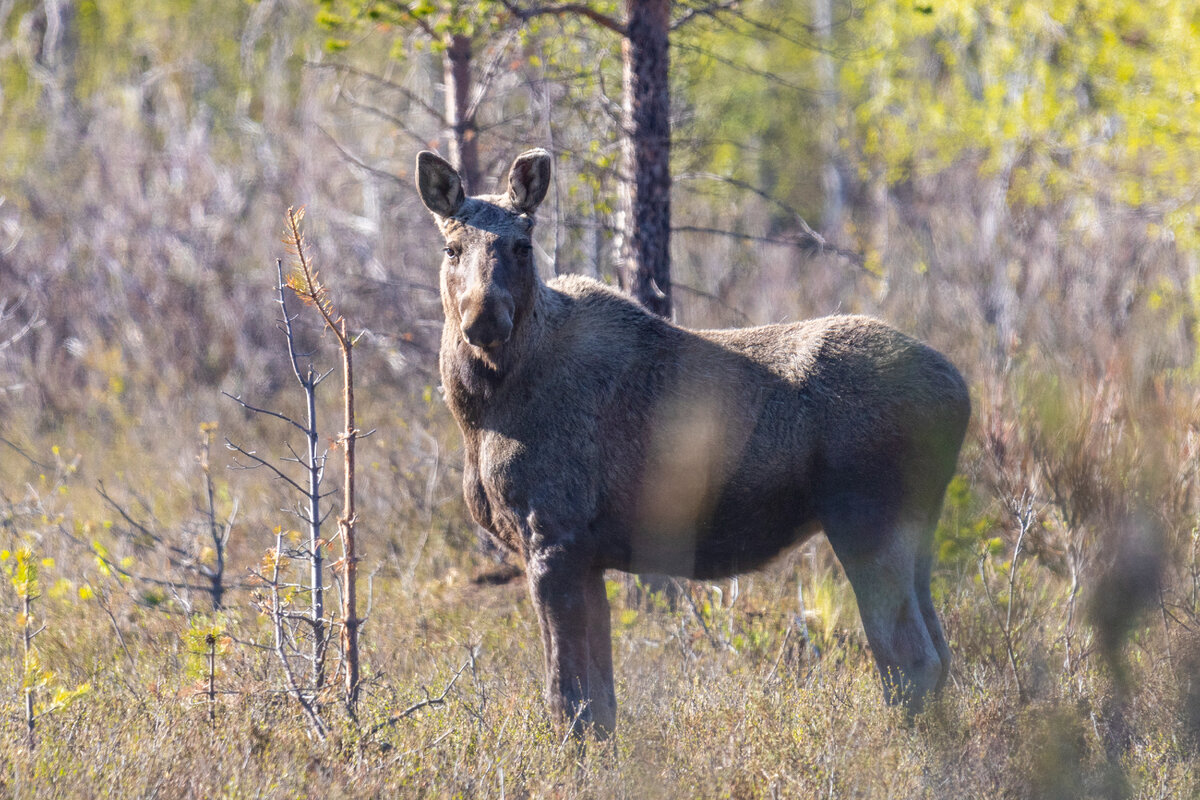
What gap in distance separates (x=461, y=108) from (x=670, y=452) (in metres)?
4.01

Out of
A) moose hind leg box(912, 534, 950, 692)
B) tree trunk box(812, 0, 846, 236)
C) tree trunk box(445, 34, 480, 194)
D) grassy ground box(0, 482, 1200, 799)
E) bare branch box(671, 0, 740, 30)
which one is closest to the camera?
grassy ground box(0, 482, 1200, 799)

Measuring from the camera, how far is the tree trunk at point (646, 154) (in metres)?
6.82

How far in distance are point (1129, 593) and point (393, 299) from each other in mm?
7798

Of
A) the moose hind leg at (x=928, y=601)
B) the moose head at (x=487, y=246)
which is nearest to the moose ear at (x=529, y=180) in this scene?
the moose head at (x=487, y=246)

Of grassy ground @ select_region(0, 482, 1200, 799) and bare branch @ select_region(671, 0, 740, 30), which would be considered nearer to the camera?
grassy ground @ select_region(0, 482, 1200, 799)

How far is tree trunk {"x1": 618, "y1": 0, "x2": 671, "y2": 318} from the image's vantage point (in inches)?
268

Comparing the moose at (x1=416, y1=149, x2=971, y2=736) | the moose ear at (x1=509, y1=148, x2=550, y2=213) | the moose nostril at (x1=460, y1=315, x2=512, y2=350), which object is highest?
the moose ear at (x1=509, y1=148, x2=550, y2=213)

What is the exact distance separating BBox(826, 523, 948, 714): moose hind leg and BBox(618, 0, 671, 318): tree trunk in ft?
7.62

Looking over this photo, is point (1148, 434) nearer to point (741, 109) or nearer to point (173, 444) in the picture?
point (173, 444)

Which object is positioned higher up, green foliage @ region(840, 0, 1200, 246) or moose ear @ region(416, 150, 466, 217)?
green foliage @ region(840, 0, 1200, 246)

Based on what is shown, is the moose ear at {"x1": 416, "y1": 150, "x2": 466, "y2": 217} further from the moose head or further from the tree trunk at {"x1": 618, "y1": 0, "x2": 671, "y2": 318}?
the tree trunk at {"x1": 618, "y1": 0, "x2": 671, "y2": 318}

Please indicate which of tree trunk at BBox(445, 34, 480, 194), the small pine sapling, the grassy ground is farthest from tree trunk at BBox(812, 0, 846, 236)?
the small pine sapling

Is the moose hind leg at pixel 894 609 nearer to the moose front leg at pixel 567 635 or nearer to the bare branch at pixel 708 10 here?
the moose front leg at pixel 567 635

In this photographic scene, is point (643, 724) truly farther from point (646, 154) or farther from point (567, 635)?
point (646, 154)
